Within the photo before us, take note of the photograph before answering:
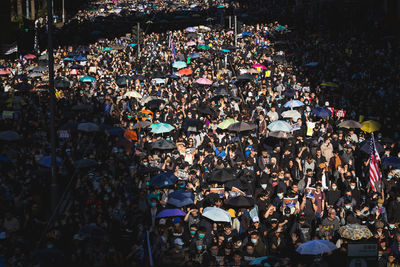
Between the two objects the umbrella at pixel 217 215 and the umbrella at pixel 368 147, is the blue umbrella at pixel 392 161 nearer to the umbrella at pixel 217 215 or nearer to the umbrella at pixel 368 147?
the umbrella at pixel 368 147

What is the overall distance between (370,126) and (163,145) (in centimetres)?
743

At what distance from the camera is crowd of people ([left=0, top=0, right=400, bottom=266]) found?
16078 mm

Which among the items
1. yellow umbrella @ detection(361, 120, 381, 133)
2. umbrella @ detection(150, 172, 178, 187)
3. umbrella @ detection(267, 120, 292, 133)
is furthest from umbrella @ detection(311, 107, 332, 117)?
umbrella @ detection(150, 172, 178, 187)

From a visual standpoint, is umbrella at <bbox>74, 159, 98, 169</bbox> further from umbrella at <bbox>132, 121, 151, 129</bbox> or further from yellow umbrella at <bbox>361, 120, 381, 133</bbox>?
yellow umbrella at <bbox>361, 120, 381, 133</bbox>

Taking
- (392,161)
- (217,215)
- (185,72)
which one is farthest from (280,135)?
(185,72)

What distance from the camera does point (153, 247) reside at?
15555 millimetres

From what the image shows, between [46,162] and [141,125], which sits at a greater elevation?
[141,125]

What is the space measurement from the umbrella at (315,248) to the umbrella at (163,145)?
381 inches

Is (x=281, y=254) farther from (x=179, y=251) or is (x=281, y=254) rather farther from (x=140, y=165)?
(x=140, y=165)

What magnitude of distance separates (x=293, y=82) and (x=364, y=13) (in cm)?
3204

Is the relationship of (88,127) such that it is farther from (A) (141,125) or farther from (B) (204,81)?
(B) (204,81)

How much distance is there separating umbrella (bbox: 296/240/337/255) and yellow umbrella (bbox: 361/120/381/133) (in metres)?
11.6

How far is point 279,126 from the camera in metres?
24.4

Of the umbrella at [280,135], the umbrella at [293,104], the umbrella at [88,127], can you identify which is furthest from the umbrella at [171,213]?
the umbrella at [293,104]
